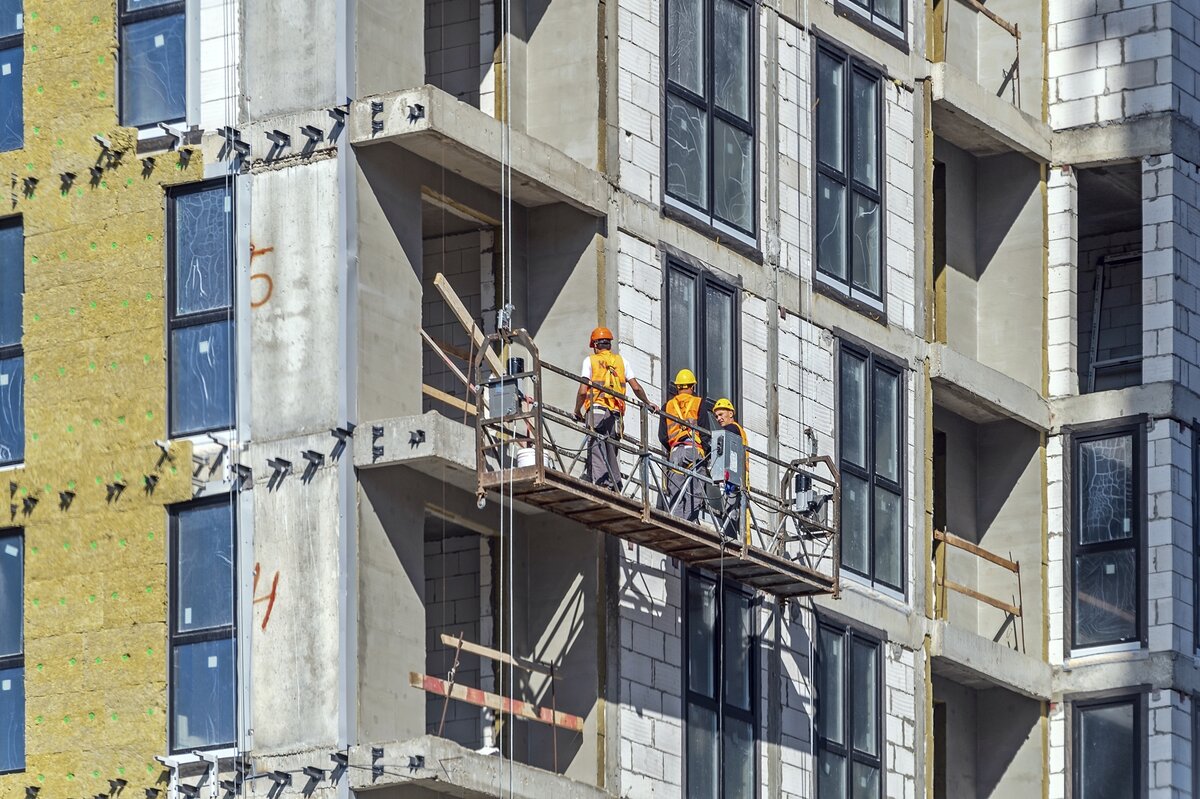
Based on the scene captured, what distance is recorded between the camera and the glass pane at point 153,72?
4212 centimetres

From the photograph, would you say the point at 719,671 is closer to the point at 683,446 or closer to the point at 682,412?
the point at 683,446

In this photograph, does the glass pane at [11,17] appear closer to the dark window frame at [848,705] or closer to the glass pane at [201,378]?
the glass pane at [201,378]

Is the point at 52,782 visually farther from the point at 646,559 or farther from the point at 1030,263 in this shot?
the point at 1030,263

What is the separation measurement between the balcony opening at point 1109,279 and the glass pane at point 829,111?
662cm

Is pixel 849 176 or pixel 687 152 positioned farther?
pixel 849 176

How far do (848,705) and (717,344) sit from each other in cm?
549

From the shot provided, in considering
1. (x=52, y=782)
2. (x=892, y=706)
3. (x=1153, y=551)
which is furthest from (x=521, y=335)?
(x=1153, y=551)

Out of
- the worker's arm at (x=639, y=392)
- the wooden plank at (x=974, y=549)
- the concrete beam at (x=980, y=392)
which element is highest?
the concrete beam at (x=980, y=392)

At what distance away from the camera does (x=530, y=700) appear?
43.1m

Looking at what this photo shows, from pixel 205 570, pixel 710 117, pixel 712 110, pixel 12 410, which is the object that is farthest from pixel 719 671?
pixel 12 410

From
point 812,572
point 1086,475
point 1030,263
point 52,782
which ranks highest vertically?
point 1030,263

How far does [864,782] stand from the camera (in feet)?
159

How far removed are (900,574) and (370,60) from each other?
12716 mm

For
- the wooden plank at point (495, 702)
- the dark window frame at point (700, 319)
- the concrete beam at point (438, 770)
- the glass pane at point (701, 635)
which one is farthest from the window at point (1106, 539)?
the concrete beam at point (438, 770)
